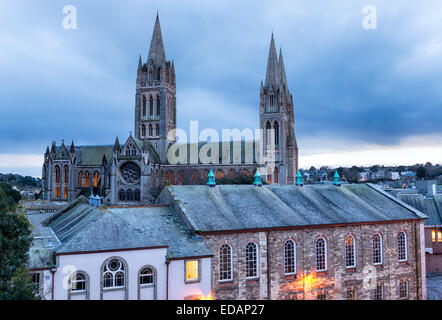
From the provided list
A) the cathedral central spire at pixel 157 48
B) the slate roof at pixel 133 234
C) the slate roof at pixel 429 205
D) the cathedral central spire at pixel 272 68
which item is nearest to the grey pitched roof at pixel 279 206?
the slate roof at pixel 133 234

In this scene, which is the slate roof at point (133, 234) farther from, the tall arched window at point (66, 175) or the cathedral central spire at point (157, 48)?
the cathedral central spire at point (157, 48)

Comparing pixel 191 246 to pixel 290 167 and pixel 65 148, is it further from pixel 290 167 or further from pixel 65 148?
pixel 65 148

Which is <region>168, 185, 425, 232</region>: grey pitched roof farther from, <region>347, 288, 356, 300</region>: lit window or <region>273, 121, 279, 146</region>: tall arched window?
<region>273, 121, 279, 146</region>: tall arched window

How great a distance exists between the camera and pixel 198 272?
22.5m

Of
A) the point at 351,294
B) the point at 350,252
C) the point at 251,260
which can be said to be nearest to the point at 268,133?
the point at 350,252

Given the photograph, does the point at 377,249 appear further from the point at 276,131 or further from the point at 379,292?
the point at 276,131

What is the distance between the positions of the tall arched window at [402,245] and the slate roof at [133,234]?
17.1 m

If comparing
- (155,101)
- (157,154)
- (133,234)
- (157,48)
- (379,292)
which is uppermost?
(157,48)

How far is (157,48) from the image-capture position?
94.9 metres

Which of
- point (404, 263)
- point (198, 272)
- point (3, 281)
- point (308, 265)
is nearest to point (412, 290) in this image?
point (404, 263)

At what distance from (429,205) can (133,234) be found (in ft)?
115

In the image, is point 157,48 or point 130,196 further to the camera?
point 157,48

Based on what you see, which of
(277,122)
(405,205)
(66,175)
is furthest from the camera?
(66,175)

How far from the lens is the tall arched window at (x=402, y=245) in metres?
29.8
